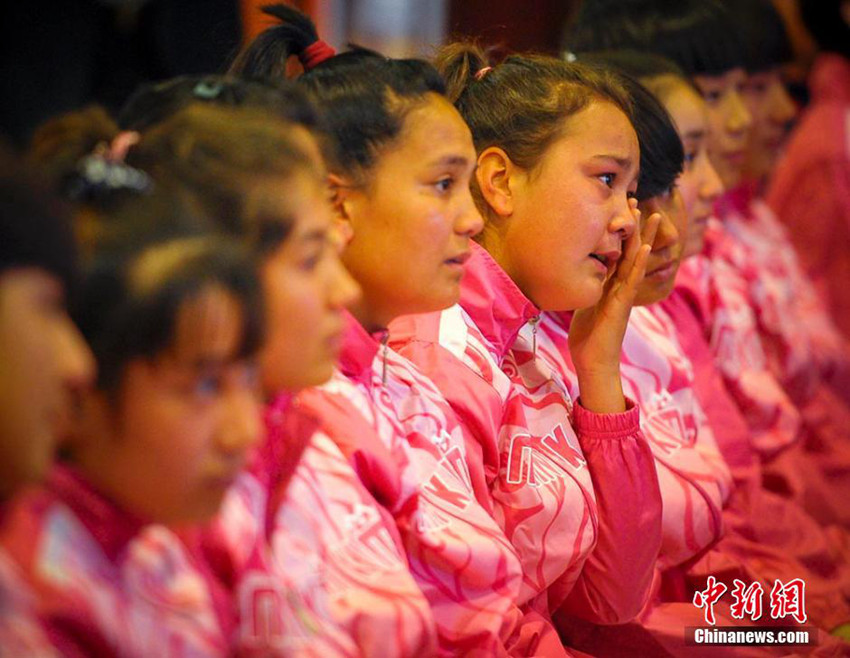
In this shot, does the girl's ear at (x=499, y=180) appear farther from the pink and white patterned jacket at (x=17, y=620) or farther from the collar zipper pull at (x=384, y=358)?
the pink and white patterned jacket at (x=17, y=620)

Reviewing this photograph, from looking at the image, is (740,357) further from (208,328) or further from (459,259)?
(208,328)

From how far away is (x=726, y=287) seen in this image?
103 inches

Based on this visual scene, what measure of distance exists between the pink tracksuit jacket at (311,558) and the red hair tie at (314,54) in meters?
→ 0.45

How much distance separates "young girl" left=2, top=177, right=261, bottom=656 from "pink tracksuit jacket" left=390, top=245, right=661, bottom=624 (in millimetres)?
594

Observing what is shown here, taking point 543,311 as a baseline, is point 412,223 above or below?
above

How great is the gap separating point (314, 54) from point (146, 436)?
703mm

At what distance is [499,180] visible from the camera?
67.1 inches

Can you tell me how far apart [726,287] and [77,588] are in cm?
195

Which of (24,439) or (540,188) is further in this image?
(540,188)

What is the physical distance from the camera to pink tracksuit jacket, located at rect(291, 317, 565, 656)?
1284mm

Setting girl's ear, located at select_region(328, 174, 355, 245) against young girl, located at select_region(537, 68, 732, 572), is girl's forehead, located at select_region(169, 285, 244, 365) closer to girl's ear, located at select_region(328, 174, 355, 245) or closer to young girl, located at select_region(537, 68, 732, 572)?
girl's ear, located at select_region(328, 174, 355, 245)

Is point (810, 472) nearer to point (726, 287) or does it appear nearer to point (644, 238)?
point (726, 287)

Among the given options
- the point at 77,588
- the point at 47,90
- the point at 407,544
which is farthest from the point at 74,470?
the point at 47,90

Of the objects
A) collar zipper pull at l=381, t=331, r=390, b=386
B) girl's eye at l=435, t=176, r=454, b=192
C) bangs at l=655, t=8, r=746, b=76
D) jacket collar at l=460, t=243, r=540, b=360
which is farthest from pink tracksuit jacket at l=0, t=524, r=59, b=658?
bangs at l=655, t=8, r=746, b=76
